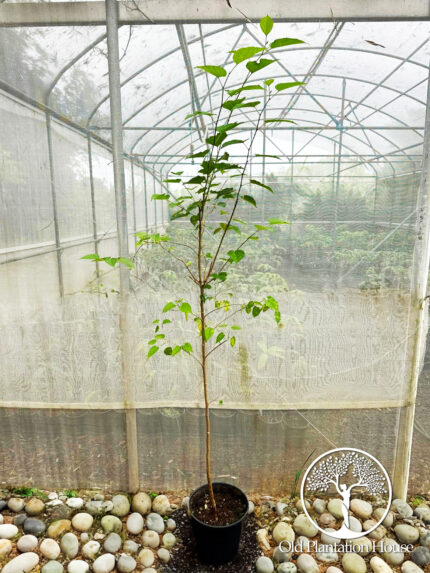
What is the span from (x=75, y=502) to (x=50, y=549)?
25 centimetres

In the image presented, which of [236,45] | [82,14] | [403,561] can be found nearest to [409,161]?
[236,45]

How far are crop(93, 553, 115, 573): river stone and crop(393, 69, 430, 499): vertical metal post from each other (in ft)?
4.60

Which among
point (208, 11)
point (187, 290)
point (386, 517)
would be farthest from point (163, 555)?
point (208, 11)

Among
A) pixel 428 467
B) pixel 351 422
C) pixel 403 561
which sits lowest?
pixel 403 561

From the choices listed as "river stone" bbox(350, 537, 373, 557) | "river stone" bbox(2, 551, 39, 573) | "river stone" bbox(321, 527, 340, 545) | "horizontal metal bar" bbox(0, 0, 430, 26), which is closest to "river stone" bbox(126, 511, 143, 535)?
"river stone" bbox(2, 551, 39, 573)

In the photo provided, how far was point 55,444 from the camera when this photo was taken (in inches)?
73.9

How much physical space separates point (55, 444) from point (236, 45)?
85.9 inches

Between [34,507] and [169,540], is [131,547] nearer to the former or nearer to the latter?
[169,540]

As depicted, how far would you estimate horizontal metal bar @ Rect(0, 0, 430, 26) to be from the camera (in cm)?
146

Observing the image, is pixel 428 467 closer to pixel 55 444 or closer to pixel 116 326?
pixel 116 326

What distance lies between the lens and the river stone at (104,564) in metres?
1.50

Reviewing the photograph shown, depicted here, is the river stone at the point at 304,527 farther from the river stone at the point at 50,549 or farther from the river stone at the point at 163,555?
the river stone at the point at 50,549

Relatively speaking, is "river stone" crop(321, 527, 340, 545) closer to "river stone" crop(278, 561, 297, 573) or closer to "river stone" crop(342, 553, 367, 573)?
"river stone" crop(342, 553, 367, 573)

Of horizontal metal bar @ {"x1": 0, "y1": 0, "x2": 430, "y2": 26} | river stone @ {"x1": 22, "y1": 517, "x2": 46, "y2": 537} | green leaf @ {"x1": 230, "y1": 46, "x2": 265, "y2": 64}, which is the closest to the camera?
green leaf @ {"x1": 230, "y1": 46, "x2": 265, "y2": 64}
